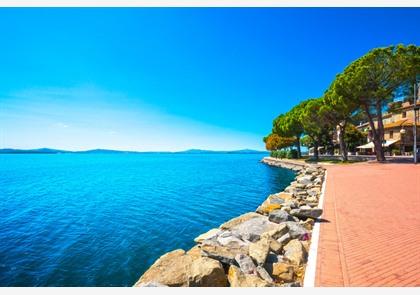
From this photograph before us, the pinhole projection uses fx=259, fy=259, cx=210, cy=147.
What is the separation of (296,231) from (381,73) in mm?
27629

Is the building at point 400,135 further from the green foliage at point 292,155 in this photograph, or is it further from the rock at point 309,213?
the rock at point 309,213

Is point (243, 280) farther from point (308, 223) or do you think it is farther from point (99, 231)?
point (99, 231)

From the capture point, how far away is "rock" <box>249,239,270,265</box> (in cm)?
582

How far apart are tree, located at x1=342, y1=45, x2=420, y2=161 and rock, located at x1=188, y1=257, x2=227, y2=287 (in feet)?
94.8

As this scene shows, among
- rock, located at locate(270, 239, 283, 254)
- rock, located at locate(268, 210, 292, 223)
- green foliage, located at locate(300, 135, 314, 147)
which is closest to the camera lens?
rock, located at locate(270, 239, 283, 254)

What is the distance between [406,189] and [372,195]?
2.60 metres

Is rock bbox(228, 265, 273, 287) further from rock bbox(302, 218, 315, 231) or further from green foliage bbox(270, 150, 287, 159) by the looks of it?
green foliage bbox(270, 150, 287, 159)

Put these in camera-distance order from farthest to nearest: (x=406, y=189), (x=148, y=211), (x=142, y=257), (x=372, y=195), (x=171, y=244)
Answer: (x=148, y=211), (x=406, y=189), (x=372, y=195), (x=171, y=244), (x=142, y=257)

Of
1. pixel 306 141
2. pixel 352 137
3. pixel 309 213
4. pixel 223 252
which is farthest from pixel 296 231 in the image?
pixel 306 141

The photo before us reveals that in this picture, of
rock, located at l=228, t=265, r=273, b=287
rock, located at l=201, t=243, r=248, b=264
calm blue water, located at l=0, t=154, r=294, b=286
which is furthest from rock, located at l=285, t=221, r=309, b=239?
calm blue water, located at l=0, t=154, r=294, b=286
